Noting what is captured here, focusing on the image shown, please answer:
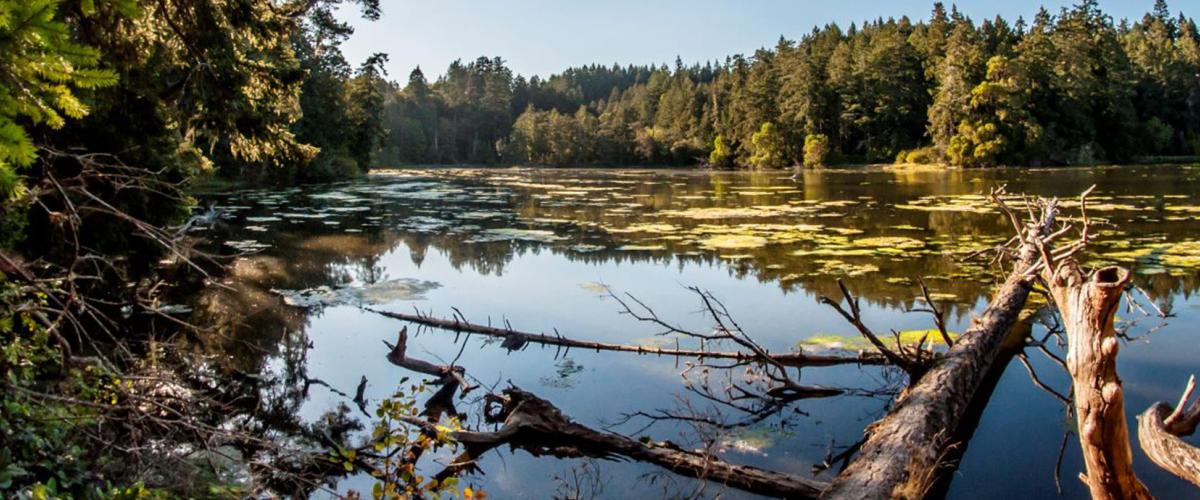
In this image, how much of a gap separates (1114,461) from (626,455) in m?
2.37

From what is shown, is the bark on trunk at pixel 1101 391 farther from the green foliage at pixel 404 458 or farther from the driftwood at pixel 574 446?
the green foliage at pixel 404 458

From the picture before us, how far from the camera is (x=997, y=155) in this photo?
43.0m

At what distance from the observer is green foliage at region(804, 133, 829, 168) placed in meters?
51.6

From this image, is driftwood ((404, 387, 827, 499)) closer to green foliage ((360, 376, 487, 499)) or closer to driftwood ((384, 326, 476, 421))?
green foliage ((360, 376, 487, 499))

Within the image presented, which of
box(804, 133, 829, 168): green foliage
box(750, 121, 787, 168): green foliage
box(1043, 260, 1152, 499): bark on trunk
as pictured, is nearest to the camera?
box(1043, 260, 1152, 499): bark on trunk

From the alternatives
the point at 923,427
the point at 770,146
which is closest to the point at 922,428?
the point at 923,427

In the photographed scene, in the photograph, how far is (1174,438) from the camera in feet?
9.01

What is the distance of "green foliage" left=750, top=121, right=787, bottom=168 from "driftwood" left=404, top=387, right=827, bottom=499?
2067 inches

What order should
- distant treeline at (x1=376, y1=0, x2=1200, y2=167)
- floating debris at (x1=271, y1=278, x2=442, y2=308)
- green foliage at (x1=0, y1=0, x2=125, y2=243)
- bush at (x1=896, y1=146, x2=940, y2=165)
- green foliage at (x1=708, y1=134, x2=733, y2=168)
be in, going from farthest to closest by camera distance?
green foliage at (x1=708, y1=134, x2=733, y2=168) < bush at (x1=896, y1=146, x2=940, y2=165) < distant treeline at (x1=376, y1=0, x2=1200, y2=167) < floating debris at (x1=271, y1=278, x2=442, y2=308) < green foliage at (x1=0, y1=0, x2=125, y2=243)

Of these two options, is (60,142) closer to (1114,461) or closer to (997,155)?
(1114,461)

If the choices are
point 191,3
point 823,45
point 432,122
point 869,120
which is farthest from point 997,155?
point 432,122

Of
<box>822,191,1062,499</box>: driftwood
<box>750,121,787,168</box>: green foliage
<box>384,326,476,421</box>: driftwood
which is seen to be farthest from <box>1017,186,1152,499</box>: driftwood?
<box>750,121,787,168</box>: green foliage

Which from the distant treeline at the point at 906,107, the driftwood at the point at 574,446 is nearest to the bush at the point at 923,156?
the distant treeline at the point at 906,107

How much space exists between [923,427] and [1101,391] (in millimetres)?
891
